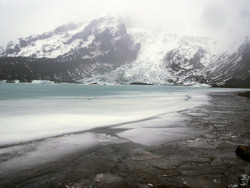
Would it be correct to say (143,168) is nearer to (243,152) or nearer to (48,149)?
(243,152)

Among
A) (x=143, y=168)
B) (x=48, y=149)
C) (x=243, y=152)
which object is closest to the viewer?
(x=143, y=168)

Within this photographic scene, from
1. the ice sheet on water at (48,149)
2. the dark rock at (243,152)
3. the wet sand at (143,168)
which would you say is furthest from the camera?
the dark rock at (243,152)

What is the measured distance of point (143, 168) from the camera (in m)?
9.88

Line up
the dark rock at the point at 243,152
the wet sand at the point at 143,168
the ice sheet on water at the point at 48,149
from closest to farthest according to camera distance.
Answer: the wet sand at the point at 143,168 → the ice sheet on water at the point at 48,149 → the dark rock at the point at 243,152

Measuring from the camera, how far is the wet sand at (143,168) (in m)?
8.50

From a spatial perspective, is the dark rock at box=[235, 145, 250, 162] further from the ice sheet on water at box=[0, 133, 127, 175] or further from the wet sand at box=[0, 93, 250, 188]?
the ice sheet on water at box=[0, 133, 127, 175]

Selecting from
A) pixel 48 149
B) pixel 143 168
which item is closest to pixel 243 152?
pixel 143 168

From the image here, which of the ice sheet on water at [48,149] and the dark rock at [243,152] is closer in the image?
the ice sheet on water at [48,149]

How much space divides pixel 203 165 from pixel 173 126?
30.7 feet

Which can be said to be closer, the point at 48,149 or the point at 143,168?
the point at 143,168

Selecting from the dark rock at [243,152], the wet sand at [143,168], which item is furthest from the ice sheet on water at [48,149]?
the dark rock at [243,152]

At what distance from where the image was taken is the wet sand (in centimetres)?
850

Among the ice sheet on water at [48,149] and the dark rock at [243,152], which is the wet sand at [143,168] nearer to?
the dark rock at [243,152]

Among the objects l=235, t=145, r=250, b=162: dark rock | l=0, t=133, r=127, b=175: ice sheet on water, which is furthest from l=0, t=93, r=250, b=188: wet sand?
l=0, t=133, r=127, b=175: ice sheet on water
